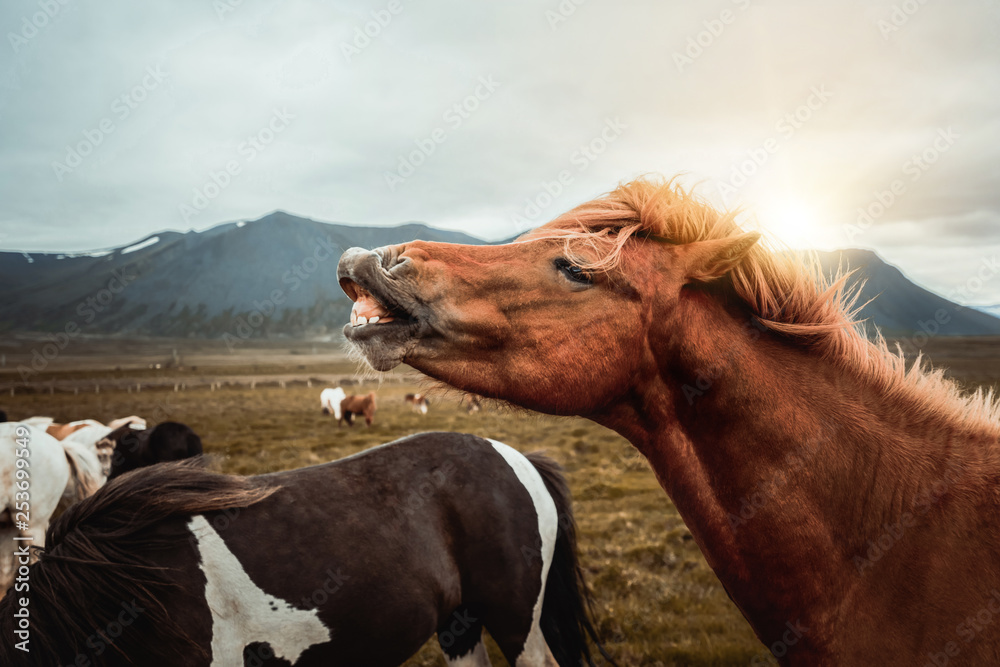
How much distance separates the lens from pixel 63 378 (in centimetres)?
5616

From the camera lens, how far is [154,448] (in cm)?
764

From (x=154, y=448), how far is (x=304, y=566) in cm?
593

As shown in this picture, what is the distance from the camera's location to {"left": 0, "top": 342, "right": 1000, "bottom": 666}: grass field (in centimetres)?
575

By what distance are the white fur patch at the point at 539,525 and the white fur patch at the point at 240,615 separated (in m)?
1.68

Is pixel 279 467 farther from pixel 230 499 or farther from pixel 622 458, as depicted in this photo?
pixel 230 499

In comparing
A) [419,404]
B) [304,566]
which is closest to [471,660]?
Result: [304,566]

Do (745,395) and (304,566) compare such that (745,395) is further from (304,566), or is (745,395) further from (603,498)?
(603,498)

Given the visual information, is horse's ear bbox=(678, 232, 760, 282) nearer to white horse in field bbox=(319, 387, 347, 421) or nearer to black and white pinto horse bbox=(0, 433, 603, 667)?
black and white pinto horse bbox=(0, 433, 603, 667)

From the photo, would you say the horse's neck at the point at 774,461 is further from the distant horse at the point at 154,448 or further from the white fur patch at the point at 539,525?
the distant horse at the point at 154,448

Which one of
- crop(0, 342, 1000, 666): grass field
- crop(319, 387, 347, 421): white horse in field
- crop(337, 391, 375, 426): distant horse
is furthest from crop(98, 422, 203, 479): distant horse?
crop(319, 387, 347, 421): white horse in field

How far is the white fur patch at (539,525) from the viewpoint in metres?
4.05

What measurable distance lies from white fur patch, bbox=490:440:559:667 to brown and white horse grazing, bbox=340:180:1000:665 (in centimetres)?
267

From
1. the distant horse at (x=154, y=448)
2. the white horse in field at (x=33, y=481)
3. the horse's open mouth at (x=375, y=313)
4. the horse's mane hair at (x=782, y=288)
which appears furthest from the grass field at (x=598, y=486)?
the distant horse at (x=154, y=448)

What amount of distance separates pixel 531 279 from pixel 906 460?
1.37 meters
